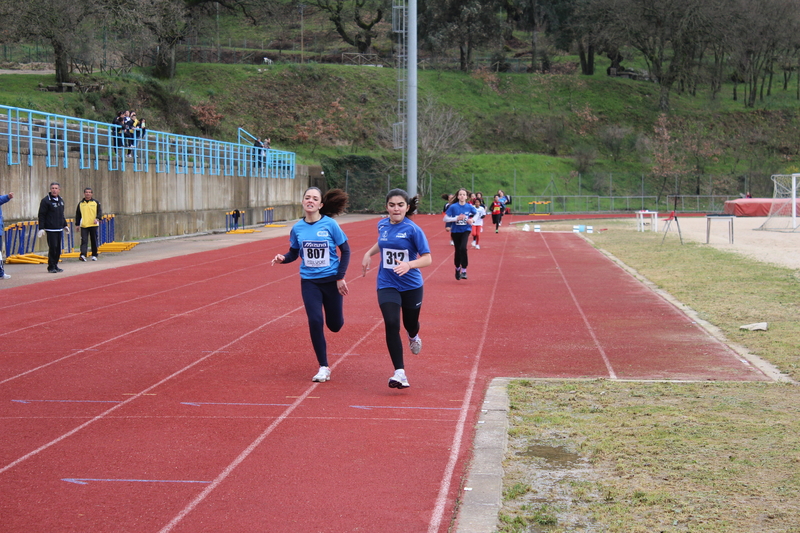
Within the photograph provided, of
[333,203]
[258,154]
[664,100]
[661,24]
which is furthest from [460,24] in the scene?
[333,203]

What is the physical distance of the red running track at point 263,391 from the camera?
5.02m

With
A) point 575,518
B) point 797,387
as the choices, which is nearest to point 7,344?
point 575,518

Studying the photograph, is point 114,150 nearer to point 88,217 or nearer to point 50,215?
point 88,217

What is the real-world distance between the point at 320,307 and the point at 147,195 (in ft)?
76.4

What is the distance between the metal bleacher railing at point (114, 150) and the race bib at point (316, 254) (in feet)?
50.4

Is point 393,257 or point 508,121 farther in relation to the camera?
point 508,121

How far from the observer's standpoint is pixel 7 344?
10219 mm

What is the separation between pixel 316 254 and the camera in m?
8.23

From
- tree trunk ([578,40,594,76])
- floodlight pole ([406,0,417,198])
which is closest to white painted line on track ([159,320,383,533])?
floodlight pole ([406,0,417,198])

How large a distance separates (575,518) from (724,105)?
8258 centimetres

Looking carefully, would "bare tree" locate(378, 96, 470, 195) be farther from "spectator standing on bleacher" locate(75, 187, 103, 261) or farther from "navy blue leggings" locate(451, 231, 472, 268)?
"navy blue leggings" locate(451, 231, 472, 268)

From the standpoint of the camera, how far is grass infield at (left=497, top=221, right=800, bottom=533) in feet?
15.3

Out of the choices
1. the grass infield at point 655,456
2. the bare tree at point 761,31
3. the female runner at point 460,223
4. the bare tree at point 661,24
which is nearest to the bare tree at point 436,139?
the bare tree at point 661,24

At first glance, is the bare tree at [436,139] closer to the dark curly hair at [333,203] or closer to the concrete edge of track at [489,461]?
the dark curly hair at [333,203]
